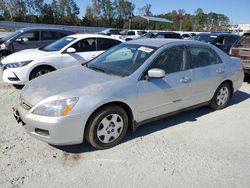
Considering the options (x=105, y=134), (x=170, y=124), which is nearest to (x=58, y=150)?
(x=105, y=134)

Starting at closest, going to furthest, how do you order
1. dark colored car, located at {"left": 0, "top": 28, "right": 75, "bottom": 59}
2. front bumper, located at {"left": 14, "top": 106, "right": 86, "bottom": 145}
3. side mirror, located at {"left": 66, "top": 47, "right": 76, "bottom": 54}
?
front bumper, located at {"left": 14, "top": 106, "right": 86, "bottom": 145}
side mirror, located at {"left": 66, "top": 47, "right": 76, "bottom": 54}
dark colored car, located at {"left": 0, "top": 28, "right": 75, "bottom": 59}

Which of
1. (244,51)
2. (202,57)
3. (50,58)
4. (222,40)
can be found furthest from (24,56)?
(222,40)

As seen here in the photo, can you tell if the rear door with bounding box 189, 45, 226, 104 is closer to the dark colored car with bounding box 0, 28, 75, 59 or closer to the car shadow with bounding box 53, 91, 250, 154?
the car shadow with bounding box 53, 91, 250, 154

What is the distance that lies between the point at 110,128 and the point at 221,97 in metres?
2.92

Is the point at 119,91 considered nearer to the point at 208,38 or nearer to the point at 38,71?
the point at 38,71

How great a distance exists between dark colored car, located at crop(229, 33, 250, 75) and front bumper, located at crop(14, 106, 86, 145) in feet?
20.8

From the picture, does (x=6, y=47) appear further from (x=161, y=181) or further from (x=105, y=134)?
(x=161, y=181)

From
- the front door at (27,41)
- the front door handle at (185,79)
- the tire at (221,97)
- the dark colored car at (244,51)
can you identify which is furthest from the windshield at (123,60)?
the front door at (27,41)

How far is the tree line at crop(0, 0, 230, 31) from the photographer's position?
56.3 metres

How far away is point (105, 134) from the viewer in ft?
11.4

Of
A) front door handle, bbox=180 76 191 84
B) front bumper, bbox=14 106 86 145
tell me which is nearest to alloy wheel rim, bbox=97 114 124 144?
front bumper, bbox=14 106 86 145

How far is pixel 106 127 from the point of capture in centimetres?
346

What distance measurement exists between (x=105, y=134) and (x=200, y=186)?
4.67ft

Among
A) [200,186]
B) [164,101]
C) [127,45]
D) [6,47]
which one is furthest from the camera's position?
[6,47]
